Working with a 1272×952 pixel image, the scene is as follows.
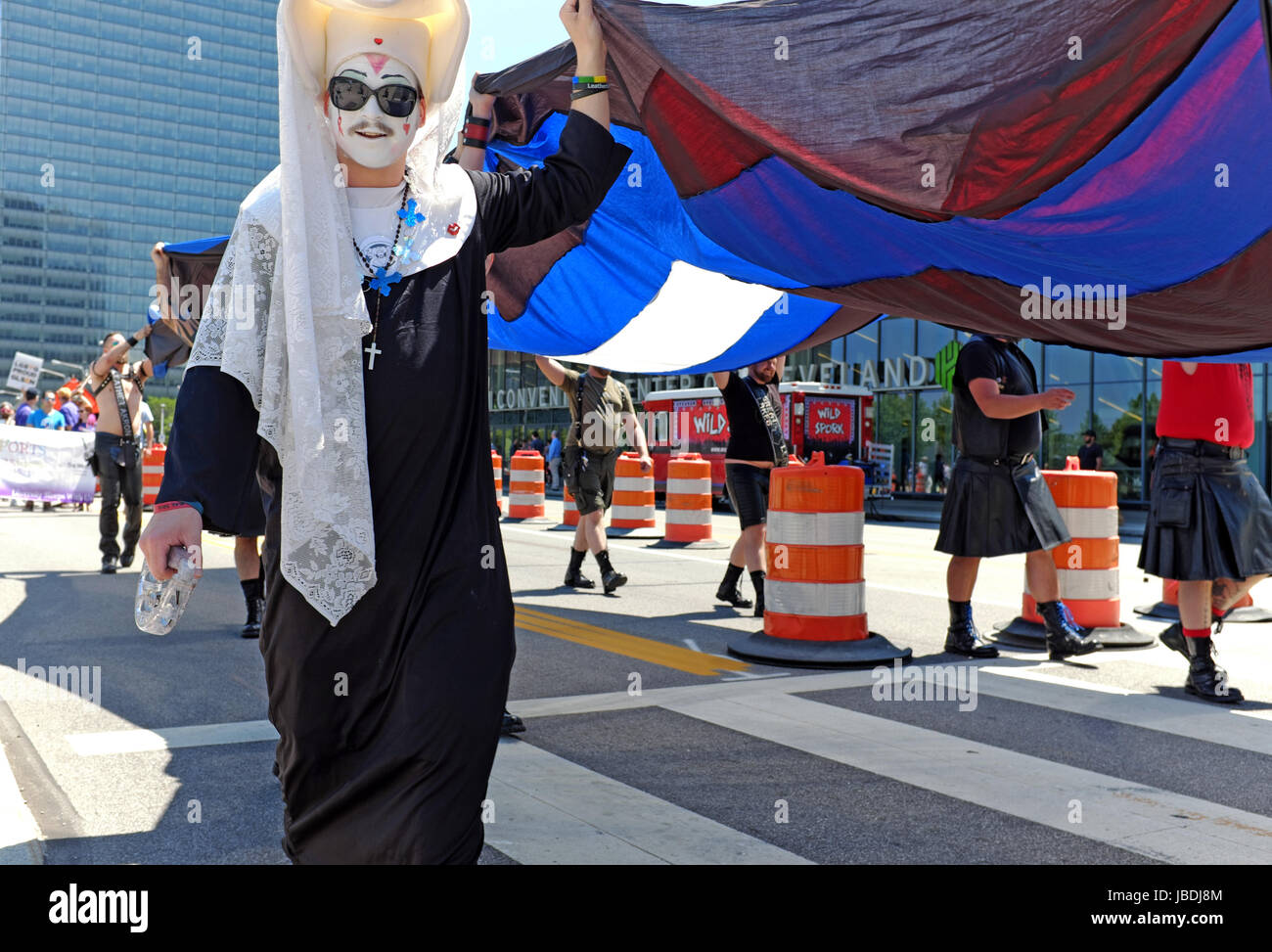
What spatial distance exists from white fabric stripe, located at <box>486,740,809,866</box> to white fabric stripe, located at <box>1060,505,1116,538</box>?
4475 millimetres

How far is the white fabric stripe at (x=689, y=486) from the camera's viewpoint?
47.8 ft

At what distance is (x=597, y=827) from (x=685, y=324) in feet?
14.3

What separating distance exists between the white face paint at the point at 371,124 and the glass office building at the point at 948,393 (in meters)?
22.8

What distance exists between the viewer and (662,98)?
4.18 m

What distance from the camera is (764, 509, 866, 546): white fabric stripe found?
6.54 meters

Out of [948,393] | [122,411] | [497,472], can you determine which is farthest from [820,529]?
[948,393]

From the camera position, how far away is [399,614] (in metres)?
2.30

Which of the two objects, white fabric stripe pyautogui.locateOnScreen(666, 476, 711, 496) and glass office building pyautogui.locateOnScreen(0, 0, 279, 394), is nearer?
white fabric stripe pyautogui.locateOnScreen(666, 476, 711, 496)

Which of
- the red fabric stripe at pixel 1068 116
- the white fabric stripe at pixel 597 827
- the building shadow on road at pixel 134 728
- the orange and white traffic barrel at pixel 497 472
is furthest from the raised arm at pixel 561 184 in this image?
the building shadow on road at pixel 134 728

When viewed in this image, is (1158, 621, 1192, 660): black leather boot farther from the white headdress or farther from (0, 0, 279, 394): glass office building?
(0, 0, 279, 394): glass office building

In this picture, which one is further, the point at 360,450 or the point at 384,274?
the point at 384,274

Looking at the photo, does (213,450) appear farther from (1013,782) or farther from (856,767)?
(1013,782)

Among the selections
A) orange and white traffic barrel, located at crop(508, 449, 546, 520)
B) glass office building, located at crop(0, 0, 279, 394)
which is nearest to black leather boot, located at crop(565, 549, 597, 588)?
orange and white traffic barrel, located at crop(508, 449, 546, 520)
